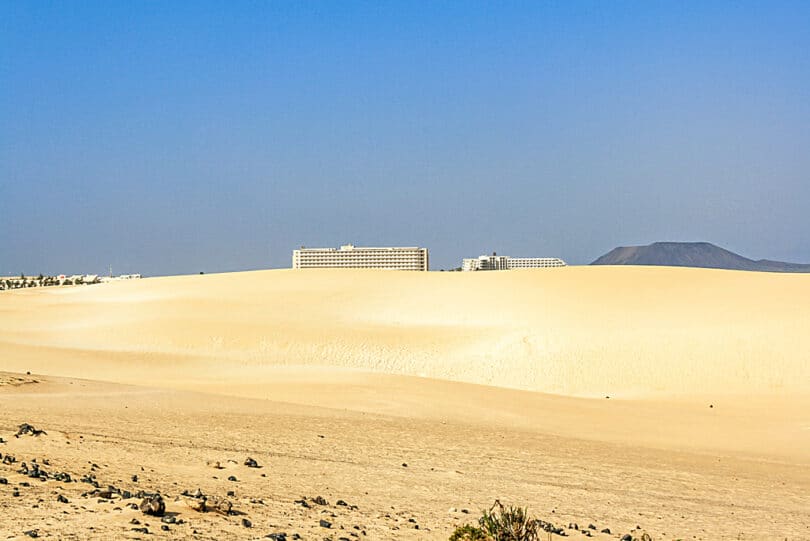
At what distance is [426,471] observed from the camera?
10.9 meters

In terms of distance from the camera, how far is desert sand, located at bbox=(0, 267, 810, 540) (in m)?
8.78

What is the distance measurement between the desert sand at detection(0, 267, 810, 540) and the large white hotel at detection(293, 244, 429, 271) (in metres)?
99.7

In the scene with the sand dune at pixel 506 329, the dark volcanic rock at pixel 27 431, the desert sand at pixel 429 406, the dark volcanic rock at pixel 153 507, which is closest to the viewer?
the dark volcanic rock at pixel 153 507

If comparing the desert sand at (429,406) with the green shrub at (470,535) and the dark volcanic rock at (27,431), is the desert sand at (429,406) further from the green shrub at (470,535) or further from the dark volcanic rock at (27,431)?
the green shrub at (470,535)

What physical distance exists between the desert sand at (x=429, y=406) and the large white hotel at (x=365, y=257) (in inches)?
Result: 3926

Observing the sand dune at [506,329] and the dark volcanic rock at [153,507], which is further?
the sand dune at [506,329]

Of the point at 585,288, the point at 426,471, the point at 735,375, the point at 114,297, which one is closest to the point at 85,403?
the point at 426,471

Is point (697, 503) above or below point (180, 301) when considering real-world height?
below

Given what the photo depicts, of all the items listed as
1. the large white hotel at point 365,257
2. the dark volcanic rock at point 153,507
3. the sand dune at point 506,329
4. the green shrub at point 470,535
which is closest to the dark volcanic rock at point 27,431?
the dark volcanic rock at point 153,507

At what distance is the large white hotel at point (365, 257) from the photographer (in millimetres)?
145625

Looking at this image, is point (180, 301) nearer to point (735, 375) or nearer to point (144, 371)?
point (144, 371)

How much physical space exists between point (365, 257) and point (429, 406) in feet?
443

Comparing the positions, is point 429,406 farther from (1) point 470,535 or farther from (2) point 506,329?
(2) point 506,329

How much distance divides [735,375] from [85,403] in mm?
18153
